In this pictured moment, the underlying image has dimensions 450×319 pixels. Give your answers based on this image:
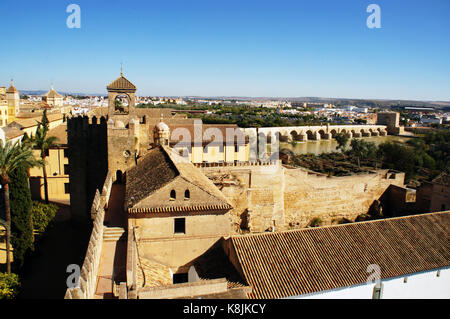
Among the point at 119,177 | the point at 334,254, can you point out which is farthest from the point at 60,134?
the point at 334,254

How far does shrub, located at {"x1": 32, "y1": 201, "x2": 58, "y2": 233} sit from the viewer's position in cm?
1903

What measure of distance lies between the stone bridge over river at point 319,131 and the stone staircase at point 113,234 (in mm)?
48627

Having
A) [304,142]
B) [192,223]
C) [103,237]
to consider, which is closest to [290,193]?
[192,223]

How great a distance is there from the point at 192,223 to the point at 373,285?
6.22 m

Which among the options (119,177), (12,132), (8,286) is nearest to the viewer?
(8,286)

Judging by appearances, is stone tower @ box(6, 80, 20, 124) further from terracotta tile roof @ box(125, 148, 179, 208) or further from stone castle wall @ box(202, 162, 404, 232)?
stone castle wall @ box(202, 162, 404, 232)

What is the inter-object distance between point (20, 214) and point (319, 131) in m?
67.7

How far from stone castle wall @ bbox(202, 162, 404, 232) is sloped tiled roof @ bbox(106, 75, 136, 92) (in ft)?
18.5

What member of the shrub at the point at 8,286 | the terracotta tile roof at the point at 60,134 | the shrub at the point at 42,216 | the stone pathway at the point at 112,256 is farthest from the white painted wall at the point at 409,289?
the terracotta tile roof at the point at 60,134

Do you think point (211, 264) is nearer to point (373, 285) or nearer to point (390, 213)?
point (373, 285)

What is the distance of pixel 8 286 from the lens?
42.9ft

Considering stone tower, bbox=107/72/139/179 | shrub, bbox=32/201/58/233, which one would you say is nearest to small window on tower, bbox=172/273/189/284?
stone tower, bbox=107/72/139/179

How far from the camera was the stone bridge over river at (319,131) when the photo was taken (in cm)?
6666

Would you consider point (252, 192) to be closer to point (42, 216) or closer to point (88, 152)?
point (88, 152)
